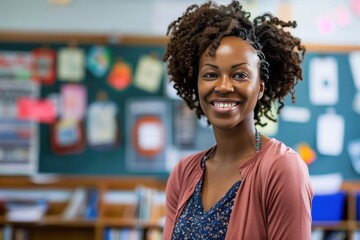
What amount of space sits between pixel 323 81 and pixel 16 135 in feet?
6.94

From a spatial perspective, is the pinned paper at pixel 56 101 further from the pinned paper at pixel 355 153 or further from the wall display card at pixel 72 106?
the pinned paper at pixel 355 153

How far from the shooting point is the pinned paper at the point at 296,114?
13.5 ft

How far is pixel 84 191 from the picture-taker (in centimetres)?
397

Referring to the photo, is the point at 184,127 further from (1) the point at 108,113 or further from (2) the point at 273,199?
(2) the point at 273,199

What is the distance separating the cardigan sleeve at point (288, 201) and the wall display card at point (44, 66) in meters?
3.18

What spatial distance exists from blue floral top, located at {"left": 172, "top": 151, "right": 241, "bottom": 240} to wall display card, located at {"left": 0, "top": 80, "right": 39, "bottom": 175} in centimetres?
296

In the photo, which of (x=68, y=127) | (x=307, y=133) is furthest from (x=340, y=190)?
(x=68, y=127)

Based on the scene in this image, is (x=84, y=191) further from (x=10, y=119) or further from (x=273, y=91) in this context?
(x=273, y=91)

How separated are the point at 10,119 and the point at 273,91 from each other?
10.0 ft

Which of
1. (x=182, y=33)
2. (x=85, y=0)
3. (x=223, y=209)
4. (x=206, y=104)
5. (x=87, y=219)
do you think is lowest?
(x=87, y=219)

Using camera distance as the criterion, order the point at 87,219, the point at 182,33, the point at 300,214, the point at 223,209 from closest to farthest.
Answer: the point at 300,214 → the point at 223,209 → the point at 182,33 → the point at 87,219

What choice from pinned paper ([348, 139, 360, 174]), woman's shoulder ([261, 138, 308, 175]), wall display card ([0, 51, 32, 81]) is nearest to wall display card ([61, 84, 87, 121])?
wall display card ([0, 51, 32, 81])

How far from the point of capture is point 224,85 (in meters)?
1.15

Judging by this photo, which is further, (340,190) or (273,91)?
(340,190)
